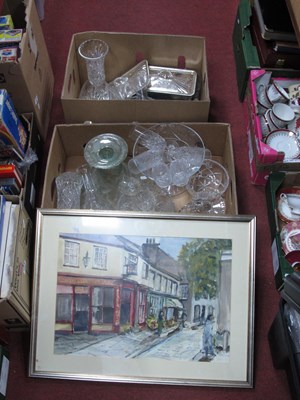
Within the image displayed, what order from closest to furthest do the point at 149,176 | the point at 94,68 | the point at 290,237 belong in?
the point at 290,237 → the point at 149,176 → the point at 94,68

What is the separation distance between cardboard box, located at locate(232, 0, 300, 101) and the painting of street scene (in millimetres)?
667

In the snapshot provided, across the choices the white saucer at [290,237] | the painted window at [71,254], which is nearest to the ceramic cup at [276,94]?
the white saucer at [290,237]

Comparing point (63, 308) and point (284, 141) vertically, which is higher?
point (284, 141)

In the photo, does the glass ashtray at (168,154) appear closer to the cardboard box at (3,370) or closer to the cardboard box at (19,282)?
the cardboard box at (19,282)

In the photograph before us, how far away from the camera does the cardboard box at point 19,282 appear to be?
3.92 ft

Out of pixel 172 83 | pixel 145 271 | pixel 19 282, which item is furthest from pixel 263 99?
pixel 19 282

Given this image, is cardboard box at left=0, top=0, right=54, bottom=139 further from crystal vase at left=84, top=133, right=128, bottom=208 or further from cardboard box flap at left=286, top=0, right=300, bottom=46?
cardboard box flap at left=286, top=0, right=300, bottom=46

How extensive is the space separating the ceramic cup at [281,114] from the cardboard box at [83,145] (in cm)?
18

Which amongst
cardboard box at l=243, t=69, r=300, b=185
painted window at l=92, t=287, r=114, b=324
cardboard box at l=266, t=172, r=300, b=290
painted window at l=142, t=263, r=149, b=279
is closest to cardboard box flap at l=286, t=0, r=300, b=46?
cardboard box at l=243, t=69, r=300, b=185

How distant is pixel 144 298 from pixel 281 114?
76 centimetres

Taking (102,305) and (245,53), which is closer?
(102,305)

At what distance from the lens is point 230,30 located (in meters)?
1.99

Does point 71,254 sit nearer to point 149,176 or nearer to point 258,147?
point 149,176

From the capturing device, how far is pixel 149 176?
154 centimetres
